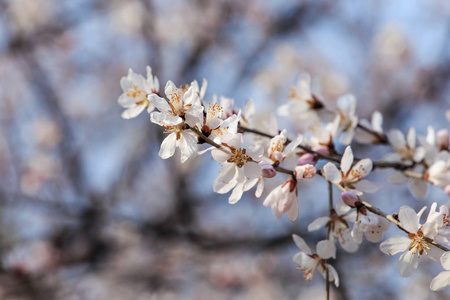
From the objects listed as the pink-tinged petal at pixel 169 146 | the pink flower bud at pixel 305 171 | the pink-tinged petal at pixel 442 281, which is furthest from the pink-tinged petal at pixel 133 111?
the pink-tinged petal at pixel 442 281

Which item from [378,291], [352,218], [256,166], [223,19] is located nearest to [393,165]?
[352,218]

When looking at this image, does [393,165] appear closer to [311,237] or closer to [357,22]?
[311,237]

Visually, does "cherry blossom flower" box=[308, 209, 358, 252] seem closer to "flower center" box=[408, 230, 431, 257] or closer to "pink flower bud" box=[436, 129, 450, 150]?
"flower center" box=[408, 230, 431, 257]

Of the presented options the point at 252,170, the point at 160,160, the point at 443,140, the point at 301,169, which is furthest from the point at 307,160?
the point at 160,160

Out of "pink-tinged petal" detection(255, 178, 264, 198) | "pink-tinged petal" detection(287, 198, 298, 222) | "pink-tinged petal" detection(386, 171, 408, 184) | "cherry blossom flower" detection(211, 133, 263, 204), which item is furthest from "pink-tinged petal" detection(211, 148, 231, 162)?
"pink-tinged petal" detection(386, 171, 408, 184)

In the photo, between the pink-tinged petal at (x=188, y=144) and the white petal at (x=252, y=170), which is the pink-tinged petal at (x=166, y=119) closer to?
the pink-tinged petal at (x=188, y=144)

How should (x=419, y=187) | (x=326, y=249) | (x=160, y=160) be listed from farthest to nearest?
(x=160, y=160), (x=419, y=187), (x=326, y=249)

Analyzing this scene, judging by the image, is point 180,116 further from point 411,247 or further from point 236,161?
point 411,247
